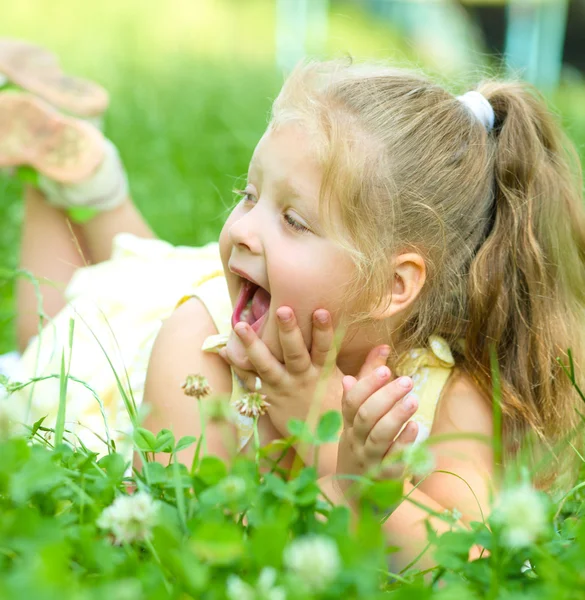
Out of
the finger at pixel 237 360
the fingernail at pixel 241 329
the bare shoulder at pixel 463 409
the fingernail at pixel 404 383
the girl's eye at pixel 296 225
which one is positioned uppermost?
the girl's eye at pixel 296 225

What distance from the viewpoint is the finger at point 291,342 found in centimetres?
132

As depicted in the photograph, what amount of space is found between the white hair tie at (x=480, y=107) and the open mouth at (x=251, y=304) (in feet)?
A: 1.60

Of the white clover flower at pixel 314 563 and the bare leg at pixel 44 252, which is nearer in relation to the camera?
the white clover flower at pixel 314 563

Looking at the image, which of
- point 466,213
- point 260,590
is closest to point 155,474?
point 260,590

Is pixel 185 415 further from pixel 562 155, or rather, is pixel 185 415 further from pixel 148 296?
pixel 562 155

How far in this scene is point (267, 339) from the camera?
1396 mm

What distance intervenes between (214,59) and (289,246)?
16.5 feet

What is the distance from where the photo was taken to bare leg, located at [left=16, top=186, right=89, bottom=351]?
2.15 m

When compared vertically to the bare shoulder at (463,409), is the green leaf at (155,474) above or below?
above

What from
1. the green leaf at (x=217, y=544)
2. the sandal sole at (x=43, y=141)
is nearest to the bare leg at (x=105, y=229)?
the sandal sole at (x=43, y=141)

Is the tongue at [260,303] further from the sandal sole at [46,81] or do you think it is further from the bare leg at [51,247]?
the sandal sole at [46,81]

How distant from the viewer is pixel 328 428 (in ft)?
2.89

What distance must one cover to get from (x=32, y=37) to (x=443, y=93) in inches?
183

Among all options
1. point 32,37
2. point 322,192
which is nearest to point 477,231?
point 322,192
